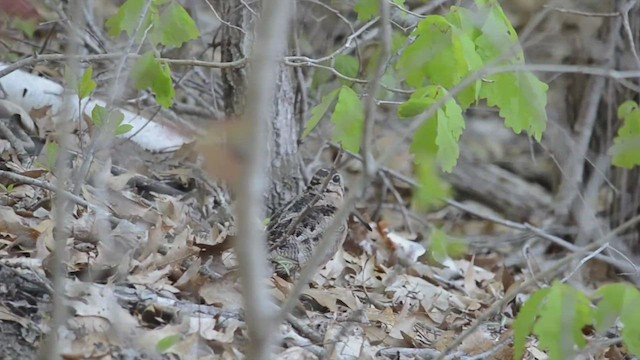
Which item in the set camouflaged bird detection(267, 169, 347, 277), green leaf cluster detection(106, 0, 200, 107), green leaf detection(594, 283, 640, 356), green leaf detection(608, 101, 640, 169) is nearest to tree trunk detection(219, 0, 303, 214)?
camouflaged bird detection(267, 169, 347, 277)

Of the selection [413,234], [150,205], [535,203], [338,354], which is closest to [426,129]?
[338,354]

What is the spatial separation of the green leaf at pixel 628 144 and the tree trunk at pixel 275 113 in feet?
4.19

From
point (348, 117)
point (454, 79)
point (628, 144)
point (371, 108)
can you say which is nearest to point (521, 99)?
point (454, 79)

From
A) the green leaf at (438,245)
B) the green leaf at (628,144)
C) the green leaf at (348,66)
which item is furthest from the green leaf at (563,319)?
the green leaf at (348,66)

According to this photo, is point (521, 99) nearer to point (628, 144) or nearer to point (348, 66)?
point (628, 144)

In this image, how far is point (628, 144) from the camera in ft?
7.68

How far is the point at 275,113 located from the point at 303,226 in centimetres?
77

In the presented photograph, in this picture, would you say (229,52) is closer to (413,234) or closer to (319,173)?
(319,173)

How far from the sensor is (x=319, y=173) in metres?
3.37

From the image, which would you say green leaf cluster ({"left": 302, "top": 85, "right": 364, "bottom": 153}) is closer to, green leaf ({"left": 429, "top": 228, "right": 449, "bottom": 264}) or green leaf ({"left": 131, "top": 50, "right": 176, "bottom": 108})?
green leaf ({"left": 131, "top": 50, "right": 176, "bottom": 108})

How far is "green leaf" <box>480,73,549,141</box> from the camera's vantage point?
2.45 meters

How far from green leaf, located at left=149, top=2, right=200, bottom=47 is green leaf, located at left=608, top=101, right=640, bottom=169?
1278 mm

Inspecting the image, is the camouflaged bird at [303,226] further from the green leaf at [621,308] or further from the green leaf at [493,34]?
the green leaf at [621,308]

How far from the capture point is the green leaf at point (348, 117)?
2621mm
